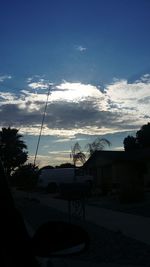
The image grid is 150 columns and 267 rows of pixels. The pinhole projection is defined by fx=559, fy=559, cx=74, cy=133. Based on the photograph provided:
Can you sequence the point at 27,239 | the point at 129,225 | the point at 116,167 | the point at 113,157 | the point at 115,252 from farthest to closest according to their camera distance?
the point at 113,157 → the point at 116,167 → the point at 129,225 → the point at 115,252 → the point at 27,239

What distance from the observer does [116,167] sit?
48625mm

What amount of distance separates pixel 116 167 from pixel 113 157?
60.2 inches

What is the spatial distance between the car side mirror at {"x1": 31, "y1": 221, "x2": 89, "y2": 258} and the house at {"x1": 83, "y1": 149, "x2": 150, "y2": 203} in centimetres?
3743

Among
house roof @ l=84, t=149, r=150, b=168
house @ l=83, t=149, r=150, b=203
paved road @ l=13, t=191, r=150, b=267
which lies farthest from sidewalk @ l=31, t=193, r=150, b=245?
house roof @ l=84, t=149, r=150, b=168

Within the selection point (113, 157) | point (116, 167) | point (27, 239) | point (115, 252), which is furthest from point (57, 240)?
point (113, 157)

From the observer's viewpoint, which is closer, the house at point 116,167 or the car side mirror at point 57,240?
→ the car side mirror at point 57,240

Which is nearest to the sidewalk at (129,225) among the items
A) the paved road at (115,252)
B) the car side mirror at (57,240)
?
the paved road at (115,252)

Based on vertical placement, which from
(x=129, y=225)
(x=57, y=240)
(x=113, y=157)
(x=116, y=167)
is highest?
(x=113, y=157)

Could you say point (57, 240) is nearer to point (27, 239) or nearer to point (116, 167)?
point (27, 239)

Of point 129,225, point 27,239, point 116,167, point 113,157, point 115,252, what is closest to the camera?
point 27,239

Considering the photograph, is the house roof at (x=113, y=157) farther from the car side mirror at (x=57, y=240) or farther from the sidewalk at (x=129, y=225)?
the car side mirror at (x=57, y=240)

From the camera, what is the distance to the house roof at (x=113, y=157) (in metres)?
47.3

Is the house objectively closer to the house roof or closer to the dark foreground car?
the house roof

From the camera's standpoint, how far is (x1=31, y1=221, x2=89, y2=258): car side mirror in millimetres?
1556
